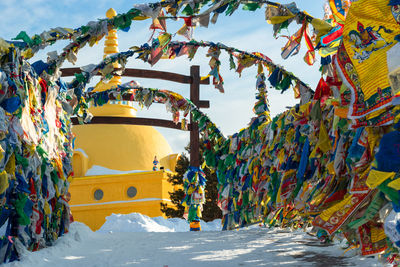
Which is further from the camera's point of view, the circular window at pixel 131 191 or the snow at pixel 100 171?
the snow at pixel 100 171

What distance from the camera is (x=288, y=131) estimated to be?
4.68 meters

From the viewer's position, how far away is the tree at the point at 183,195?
17.2m

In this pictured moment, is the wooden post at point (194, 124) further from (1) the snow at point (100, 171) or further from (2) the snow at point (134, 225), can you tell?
(1) the snow at point (100, 171)

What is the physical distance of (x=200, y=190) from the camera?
9.76 metres

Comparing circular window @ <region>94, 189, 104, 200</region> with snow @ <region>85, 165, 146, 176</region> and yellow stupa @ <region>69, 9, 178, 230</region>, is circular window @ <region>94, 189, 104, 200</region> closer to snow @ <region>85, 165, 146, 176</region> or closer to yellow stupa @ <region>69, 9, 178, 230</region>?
yellow stupa @ <region>69, 9, 178, 230</region>

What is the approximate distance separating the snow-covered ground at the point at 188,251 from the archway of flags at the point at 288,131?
0.64 feet

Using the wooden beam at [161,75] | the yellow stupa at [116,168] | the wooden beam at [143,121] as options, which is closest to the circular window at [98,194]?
the yellow stupa at [116,168]

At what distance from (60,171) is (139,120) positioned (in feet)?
26.4

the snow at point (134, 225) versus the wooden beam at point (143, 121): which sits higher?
the wooden beam at point (143, 121)

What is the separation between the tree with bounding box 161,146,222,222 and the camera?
56.5ft

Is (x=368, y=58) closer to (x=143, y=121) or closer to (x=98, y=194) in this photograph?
(x=143, y=121)

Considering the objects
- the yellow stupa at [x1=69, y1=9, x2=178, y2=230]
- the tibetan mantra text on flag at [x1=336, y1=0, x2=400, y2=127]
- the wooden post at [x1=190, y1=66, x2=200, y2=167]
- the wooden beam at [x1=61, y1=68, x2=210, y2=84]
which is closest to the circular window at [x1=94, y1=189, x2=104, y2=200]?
the yellow stupa at [x1=69, y1=9, x2=178, y2=230]

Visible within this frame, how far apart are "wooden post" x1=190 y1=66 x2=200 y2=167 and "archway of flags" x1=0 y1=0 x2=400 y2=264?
137 inches

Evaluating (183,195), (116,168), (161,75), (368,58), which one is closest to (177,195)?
(183,195)
